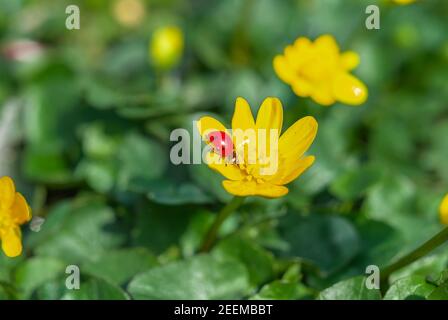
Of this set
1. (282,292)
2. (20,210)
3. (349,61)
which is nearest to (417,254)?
(282,292)

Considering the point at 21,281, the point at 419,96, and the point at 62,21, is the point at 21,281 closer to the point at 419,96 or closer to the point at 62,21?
the point at 62,21

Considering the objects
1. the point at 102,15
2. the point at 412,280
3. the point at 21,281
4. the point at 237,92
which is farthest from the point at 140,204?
the point at 102,15

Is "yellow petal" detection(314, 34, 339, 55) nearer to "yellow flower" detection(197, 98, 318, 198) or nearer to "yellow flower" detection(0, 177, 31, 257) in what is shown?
"yellow flower" detection(197, 98, 318, 198)

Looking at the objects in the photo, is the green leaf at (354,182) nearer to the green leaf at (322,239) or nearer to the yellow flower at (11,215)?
the green leaf at (322,239)

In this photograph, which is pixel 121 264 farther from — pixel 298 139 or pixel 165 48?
pixel 165 48

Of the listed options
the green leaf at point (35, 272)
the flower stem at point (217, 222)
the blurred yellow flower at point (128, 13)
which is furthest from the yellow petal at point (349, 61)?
the blurred yellow flower at point (128, 13)

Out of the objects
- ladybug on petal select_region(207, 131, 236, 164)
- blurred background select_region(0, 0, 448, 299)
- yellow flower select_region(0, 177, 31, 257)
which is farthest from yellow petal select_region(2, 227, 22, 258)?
ladybug on petal select_region(207, 131, 236, 164)

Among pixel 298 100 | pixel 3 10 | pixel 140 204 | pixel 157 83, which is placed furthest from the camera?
pixel 3 10
